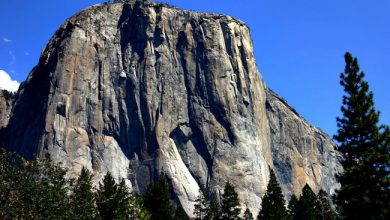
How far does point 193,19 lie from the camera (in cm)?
15562

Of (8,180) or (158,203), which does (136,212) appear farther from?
(8,180)

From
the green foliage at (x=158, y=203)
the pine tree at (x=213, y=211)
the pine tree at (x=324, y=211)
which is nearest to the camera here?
the green foliage at (x=158, y=203)

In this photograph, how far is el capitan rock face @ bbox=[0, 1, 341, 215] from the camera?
134375mm

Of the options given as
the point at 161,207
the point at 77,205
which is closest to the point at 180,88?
the point at 161,207

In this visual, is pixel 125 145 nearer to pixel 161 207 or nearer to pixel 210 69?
pixel 210 69

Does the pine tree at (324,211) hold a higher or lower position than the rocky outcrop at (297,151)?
lower

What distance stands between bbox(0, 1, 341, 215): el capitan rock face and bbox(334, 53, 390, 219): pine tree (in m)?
96.3

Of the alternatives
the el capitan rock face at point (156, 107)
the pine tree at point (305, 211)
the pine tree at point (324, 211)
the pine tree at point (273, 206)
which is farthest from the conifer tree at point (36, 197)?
the el capitan rock face at point (156, 107)

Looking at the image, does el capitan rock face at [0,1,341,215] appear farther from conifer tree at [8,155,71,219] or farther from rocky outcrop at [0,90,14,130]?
conifer tree at [8,155,71,219]

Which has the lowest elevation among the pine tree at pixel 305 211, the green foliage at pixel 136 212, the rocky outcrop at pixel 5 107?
the green foliage at pixel 136 212

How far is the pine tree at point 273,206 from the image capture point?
62763 millimetres

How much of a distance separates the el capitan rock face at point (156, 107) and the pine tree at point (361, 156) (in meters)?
96.3

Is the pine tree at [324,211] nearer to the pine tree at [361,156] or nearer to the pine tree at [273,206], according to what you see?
the pine tree at [273,206]

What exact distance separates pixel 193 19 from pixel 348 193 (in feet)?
426
